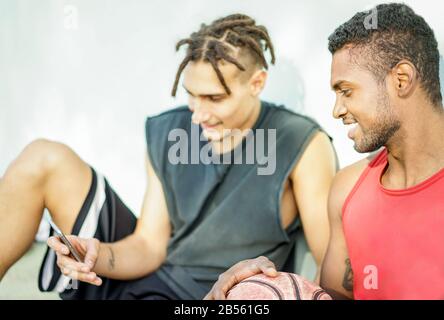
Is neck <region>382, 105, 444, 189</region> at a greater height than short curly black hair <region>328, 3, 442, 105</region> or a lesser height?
lesser

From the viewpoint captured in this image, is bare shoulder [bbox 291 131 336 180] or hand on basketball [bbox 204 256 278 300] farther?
bare shoulder [bbox 291 131 336 180]

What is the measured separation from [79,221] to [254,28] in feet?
3.07

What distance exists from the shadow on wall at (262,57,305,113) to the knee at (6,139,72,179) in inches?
34.2

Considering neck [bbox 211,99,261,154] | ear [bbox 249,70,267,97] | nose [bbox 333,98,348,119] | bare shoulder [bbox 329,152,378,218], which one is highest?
ear [bbox 249,70,267,97]

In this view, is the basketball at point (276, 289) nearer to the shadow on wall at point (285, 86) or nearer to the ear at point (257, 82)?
the ear at point (257, 82)

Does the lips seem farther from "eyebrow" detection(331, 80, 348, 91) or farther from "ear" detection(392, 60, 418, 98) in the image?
"ear" detection(392, 60, 418, 98)


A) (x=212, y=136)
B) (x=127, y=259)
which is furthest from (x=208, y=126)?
(x=127, y=259)

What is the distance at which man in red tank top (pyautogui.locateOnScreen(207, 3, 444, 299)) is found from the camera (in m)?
1.75

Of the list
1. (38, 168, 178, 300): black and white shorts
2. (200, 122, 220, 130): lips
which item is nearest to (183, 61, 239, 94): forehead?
(200, 122, 220, 130): lips

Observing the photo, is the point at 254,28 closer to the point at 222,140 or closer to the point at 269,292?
the point at 222,140

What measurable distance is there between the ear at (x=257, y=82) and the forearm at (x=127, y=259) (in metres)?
0.68

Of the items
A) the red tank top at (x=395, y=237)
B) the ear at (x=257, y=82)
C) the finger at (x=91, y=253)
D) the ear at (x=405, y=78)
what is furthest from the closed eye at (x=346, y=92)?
the finger at (x=91, y=253)

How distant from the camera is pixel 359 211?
1919 mm

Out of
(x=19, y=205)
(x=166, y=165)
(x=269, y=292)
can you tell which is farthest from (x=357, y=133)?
(x=19, y=205)
